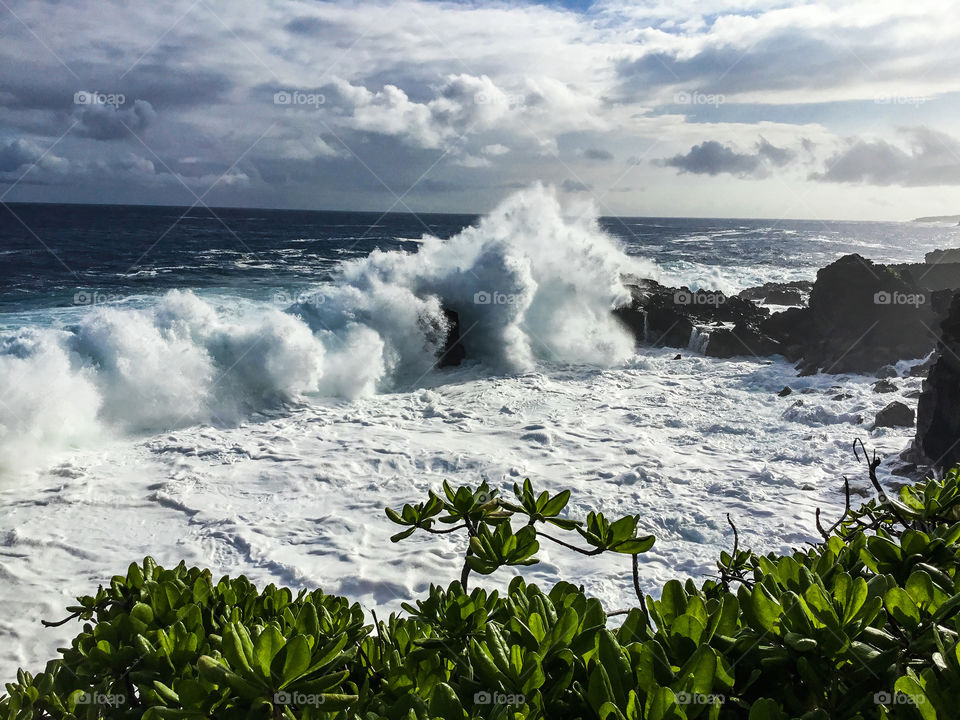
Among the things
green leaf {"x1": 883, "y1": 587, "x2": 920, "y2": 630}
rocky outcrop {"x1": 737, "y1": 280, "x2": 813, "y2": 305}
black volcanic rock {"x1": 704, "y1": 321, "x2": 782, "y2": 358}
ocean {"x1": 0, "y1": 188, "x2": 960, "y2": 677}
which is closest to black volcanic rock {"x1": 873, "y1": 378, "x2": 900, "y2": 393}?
ocean {"x1": 0, "y1": 188, "x2": 960, "y2": 677}

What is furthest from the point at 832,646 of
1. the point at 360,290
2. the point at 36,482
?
the point at 360,290

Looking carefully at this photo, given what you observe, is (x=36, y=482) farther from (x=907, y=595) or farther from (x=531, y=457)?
(x=907, y=595)

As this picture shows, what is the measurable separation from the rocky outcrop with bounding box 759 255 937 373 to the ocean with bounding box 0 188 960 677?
3.12 ft

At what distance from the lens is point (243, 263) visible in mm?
33875

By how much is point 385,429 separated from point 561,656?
923 centimetres

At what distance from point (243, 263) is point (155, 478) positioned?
28251 mm

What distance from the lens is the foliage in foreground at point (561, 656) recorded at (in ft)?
2.78

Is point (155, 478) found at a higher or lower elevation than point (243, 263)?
lower

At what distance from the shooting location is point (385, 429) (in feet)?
32.8

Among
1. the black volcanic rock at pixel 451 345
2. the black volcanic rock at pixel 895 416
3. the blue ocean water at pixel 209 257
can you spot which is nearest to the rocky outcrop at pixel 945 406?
the black volcanic rock at pixel 895 416

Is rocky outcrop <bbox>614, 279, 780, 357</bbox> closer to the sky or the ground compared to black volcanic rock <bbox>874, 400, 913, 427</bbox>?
closer to the sky

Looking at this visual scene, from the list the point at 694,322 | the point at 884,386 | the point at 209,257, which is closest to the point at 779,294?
the point at 694,322

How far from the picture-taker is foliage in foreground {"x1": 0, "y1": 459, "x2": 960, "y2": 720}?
0.85 meters

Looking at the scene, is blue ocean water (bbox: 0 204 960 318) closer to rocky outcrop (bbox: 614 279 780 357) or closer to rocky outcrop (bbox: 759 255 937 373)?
rocky outcrop (bbox: 614 279 780 357)
